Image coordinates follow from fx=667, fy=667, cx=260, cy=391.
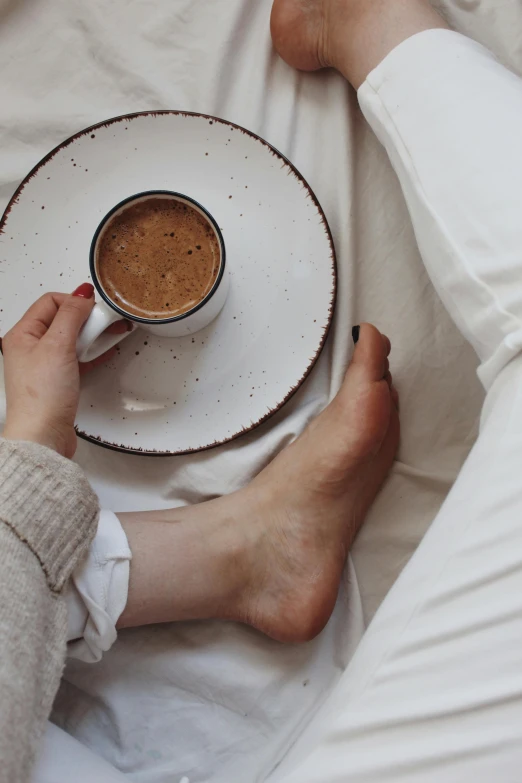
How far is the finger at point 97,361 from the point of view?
0.75 meters

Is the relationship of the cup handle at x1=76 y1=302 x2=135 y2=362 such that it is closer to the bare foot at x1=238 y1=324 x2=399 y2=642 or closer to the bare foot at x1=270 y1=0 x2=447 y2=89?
the bare foot at x1=238 y1=324 x2=399 y2=642

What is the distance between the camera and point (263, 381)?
76 cm

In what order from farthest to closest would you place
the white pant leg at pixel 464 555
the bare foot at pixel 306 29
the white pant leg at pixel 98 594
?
the bare foot at pixel 306 29 < the white pant leg at pixel 98 594 < the white pant leg at pixel 464 555

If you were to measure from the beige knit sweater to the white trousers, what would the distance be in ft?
0.68

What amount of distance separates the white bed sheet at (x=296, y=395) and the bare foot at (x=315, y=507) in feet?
0.13

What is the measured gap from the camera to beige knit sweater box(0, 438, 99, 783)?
0.48 metres

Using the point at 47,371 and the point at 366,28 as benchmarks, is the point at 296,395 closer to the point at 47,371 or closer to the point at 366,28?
the point at 47,371

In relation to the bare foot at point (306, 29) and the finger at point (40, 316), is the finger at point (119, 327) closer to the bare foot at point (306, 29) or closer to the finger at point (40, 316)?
the finger at point (40, 316)

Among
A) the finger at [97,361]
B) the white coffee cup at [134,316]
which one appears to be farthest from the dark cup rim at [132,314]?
the finger at [97,361]

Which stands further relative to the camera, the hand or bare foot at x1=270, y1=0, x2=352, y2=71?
bare foot at x1=270, y1=0, x2=352, y2=71

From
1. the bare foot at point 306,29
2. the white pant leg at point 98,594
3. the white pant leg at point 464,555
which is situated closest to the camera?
the white pant leg at point 464,555

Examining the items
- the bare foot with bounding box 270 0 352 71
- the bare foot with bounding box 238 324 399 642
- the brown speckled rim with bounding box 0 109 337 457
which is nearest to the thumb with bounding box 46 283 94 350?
the brown speckled rim with bounding box 0 109 337 457

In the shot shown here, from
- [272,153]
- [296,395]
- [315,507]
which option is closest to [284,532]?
[315,507]

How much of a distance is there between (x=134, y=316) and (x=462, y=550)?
38 cm
